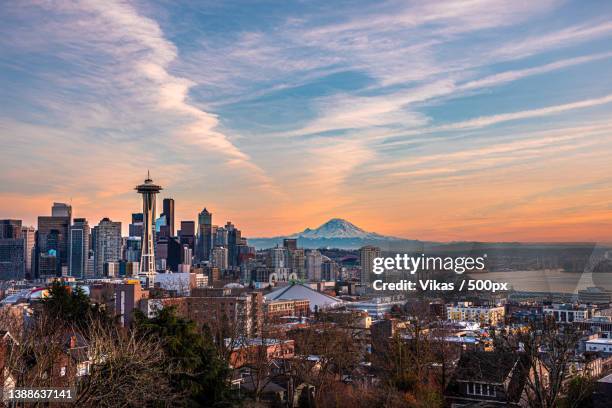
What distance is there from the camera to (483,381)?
18297mm

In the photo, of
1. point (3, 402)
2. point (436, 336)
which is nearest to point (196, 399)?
point (3, 402)

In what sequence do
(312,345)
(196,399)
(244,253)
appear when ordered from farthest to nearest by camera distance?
(244,253) < (312,345) < (196,399)

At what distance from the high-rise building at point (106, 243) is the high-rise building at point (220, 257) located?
23379 mm

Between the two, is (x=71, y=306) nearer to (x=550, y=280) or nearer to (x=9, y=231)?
(x=550, y=280)

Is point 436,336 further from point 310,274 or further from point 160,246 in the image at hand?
point 160,246

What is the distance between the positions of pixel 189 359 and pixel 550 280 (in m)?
72.5

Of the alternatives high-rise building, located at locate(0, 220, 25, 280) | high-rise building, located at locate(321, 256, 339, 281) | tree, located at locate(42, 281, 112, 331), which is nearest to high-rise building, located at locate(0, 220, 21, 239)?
high-rise building, located at locate(0, 220, 25, 280)

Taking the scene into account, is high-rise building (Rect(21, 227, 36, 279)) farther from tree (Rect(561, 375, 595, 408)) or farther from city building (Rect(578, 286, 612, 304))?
tree (Rect(561, 375, 595, 408))

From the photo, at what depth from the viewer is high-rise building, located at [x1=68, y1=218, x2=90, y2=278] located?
16488cm

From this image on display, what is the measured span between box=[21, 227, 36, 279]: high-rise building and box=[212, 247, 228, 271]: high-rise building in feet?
136

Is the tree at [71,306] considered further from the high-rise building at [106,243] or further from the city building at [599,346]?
the high-rise building at [106,243]

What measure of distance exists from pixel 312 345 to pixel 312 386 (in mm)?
3530

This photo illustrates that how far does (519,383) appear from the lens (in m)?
16.8

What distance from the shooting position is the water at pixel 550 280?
79250 mm
